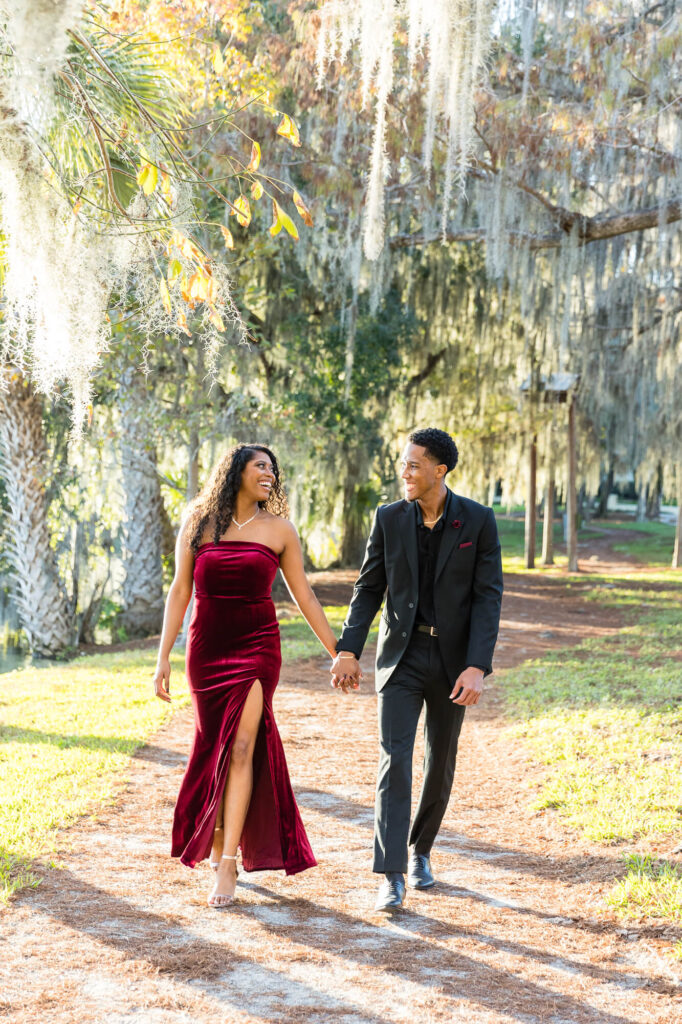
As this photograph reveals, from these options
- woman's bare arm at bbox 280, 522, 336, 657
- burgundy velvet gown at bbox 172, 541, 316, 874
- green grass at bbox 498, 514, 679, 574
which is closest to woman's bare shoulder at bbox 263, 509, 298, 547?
woman's bare arm at bbox 280, 522, 336, 657

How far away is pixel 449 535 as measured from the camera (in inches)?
167

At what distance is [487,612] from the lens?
4.18 m

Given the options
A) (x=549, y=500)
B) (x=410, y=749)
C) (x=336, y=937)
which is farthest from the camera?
(x=549, y=500)

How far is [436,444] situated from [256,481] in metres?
0.77

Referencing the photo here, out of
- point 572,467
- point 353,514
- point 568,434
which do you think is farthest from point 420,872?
point 568,434

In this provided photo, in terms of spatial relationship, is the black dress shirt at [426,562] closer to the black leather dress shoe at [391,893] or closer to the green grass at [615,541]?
the black leather dress shoe at [391,893]

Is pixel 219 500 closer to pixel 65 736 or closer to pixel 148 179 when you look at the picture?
pixel 148 179

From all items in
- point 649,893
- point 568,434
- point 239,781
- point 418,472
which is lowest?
point 649,893

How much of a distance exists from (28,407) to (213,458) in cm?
251

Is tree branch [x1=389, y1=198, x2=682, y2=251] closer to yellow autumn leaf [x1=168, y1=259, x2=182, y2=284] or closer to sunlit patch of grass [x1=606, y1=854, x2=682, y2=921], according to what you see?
yellow autumn leaf [x1=168, y1=259, x2=182, y2=284]

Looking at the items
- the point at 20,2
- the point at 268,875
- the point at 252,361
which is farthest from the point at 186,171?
the point at 252,361

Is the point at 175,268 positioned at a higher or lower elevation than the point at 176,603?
higher

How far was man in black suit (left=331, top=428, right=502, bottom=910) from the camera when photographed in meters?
4.15

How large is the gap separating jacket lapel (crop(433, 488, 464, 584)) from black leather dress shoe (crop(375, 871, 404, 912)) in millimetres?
1167
